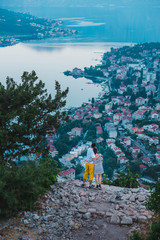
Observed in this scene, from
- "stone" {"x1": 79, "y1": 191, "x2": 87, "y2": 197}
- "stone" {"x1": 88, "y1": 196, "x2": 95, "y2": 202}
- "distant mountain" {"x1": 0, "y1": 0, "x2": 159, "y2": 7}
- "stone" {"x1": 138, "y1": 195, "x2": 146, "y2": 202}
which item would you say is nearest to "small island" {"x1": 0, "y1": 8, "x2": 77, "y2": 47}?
"stone" {"x1": 79, "y1": 191, "x2": 87, "y2": 197}

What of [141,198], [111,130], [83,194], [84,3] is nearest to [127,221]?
[141,198]

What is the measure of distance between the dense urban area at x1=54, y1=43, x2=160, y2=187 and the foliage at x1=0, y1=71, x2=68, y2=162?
4.92 metres

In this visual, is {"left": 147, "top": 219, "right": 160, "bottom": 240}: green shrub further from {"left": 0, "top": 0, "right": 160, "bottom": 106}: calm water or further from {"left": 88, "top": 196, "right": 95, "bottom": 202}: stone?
{"left": 0, "top": 0, "right": 160, "bottom": 106}: calm water

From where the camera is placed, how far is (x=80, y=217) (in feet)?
8.91

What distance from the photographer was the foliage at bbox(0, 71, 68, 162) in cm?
341

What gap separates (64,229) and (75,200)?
0.63 m

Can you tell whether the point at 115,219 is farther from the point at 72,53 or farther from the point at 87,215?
the point at 72,53

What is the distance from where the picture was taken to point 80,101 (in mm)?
24141

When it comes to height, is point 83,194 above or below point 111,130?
above

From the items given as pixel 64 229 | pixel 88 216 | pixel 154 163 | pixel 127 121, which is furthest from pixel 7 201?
pixel 127 121

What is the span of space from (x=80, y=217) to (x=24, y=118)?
1382 mm

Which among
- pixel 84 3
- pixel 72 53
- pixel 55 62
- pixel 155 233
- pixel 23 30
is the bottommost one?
pixel 155 233

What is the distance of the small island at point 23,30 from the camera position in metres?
49.7

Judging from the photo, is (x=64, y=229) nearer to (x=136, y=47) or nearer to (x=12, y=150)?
(x=12, y=150)
